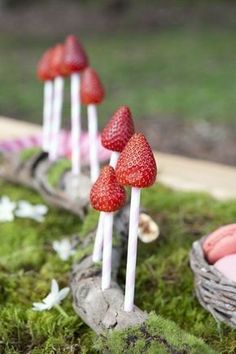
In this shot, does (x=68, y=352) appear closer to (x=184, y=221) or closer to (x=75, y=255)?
(x=75, y=255)

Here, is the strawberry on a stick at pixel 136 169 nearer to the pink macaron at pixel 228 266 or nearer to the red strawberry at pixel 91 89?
the pink macaron at pixel 228 266

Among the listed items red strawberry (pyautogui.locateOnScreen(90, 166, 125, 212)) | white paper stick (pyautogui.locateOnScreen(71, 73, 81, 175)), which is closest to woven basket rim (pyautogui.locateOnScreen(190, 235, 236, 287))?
red strawberry (pyautogui.locateOnScreen(90, 166, 125, 212))

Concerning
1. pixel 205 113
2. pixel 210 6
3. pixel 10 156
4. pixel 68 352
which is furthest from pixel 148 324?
pixel 210 6

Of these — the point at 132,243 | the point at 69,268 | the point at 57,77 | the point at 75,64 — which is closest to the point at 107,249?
the point at 132,243

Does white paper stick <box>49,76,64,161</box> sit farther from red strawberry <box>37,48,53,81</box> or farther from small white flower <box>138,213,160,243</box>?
small white flower <box>138,213,160,243</box>

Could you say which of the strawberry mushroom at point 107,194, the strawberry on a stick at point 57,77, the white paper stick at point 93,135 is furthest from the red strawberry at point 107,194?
the strawberry on a stick at point 57,77
